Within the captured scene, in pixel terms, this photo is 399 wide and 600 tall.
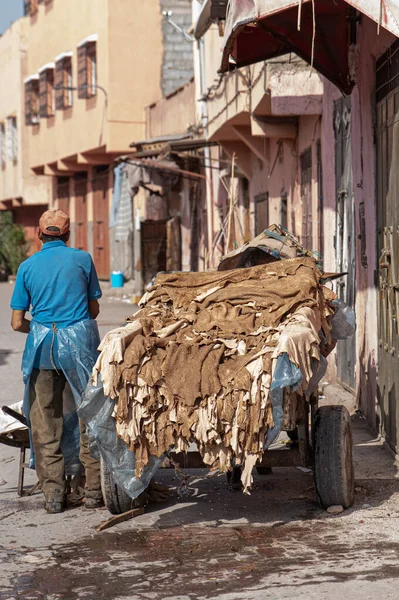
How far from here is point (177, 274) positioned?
710cm

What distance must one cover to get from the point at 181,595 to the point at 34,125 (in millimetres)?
31898

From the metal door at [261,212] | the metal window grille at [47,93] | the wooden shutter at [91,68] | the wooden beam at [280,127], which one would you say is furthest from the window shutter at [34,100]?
the wooden beam at [280,127]

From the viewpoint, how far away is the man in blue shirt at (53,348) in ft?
22.4

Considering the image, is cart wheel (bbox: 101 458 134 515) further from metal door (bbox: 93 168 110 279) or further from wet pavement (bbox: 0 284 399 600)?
metal door (bbox: 93 168 110 279)

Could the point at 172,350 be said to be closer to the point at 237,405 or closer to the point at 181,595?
the point at 237,405

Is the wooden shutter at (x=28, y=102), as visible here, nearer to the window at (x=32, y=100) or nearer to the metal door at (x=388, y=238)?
the window at (x=32, y=100)

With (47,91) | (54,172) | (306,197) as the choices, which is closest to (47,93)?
(47,91)

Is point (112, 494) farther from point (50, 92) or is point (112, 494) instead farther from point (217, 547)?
point (50, 92)

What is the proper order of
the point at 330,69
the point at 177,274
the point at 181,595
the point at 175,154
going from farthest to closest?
the point at 175,154, the point at 330,69, the point at 177,274, the point at 181,595

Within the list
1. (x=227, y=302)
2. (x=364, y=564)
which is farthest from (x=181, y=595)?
(x=227, y=302)

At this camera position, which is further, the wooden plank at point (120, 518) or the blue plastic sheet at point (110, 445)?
the wooden plank at point (120, 518)

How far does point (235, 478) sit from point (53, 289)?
170 centimetres

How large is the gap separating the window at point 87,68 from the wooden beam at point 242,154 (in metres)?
10.3

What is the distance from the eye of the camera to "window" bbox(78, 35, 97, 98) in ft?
96.1
